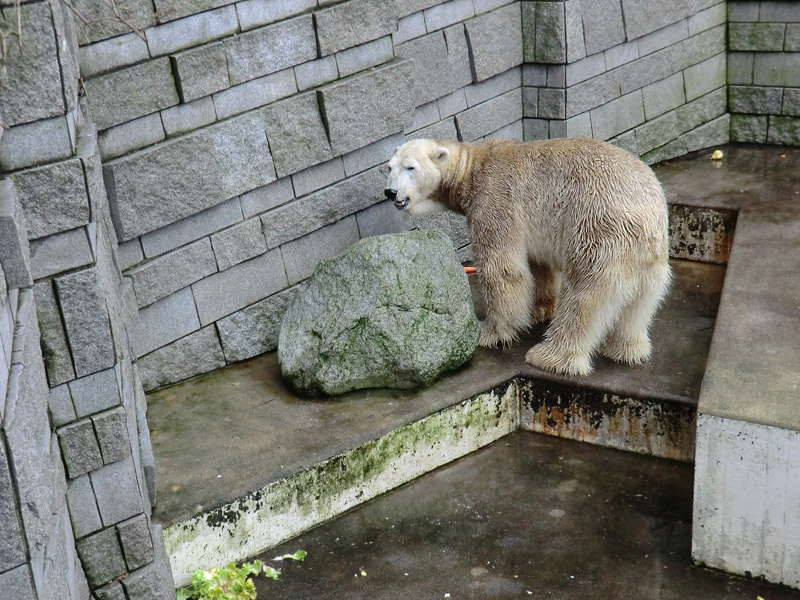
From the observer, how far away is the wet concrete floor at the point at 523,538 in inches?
165

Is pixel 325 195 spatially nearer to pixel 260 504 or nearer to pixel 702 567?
pixel 260 504

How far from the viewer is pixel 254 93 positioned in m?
5.20

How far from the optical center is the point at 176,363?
527cm

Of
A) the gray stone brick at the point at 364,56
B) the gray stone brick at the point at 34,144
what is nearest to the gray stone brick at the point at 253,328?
the gray stone brick at the point at 364,56

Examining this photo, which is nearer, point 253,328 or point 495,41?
point 253,328

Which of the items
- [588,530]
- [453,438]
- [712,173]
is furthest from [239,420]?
[712,173]

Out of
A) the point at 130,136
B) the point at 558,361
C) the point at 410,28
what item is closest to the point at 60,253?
the point at 130,136

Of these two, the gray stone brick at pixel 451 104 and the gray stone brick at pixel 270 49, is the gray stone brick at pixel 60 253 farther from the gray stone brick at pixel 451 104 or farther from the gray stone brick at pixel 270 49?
Answer: the gray stone brick at pixel 451 104

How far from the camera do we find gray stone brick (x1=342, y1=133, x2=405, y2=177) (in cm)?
581

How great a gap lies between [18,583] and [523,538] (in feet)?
8.92

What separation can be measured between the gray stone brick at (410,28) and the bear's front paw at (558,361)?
218cm

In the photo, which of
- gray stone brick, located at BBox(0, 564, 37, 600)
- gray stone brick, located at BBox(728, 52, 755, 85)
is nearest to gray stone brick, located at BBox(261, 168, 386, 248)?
gray stone brick, located at BBox(0, 564, 37, 600)

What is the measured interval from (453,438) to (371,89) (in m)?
2.12

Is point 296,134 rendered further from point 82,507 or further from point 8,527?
point 8,527
